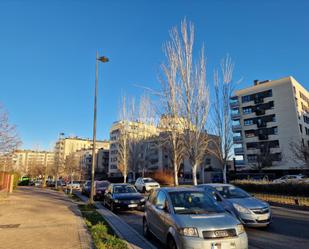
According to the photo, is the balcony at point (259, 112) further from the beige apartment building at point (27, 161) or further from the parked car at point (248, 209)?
the parked car at point (248, 209)

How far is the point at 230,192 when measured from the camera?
35.9 feet

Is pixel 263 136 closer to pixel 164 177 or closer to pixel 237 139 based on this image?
pixel 237 139

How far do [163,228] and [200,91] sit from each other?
16484 millimetres

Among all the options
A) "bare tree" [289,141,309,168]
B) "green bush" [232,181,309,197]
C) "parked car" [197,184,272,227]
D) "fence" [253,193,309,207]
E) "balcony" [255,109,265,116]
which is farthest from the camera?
"balcony" [255,109,265,116]

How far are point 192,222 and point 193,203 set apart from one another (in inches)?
41.6

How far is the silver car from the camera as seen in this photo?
5.32 meters

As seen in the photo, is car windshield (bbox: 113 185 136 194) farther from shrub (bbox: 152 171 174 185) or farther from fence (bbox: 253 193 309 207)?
shrub (bbox: 152 171 174 185)

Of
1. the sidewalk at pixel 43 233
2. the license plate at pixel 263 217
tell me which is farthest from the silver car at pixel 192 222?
the license plate at pixel 263 217

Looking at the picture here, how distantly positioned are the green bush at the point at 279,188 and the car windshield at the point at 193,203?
523 inches

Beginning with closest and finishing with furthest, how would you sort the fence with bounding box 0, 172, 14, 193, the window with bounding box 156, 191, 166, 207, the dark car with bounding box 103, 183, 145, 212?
the window with bounding box 156, 191, 166, 207
the dark car with bounding box 103, 183, 145, 212
the fence with bounding box 0, 172, 14, 193

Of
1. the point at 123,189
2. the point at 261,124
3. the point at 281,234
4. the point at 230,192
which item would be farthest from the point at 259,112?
the point at 281,234

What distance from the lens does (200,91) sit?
21750mm

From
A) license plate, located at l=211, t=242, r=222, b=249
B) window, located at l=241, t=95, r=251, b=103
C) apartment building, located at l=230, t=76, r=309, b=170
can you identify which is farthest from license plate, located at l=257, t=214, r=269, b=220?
window, located at l=241, t=95, r=251, b=103

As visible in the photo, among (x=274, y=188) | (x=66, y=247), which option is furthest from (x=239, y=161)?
(x=66, y=247)
